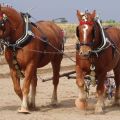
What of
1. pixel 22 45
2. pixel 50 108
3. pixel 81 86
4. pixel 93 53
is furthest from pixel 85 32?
pixel 50 108

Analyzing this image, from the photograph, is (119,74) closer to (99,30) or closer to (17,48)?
(99,30)

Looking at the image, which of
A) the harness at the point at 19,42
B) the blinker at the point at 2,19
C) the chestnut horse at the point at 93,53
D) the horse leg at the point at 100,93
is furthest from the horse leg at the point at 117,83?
the blinker at the point at 2,19

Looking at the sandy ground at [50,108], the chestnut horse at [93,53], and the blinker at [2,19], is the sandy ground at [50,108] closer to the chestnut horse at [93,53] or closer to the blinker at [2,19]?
the chestnut horse at [93,53]

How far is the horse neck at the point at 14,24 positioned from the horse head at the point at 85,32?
1.28m

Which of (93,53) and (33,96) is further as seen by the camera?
(33,96)

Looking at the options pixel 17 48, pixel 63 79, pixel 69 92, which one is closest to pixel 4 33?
pixel 17 48

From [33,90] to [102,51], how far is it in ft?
6.67

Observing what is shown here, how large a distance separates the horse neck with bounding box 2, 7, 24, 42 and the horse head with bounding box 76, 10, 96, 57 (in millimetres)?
1283

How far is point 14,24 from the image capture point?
1084cm

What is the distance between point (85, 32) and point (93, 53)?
555 millimetres

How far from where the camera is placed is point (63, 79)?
18406mm

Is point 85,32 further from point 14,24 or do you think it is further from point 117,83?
point 117,83

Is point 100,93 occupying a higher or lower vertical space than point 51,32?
lower

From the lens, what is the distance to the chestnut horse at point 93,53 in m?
10.3
